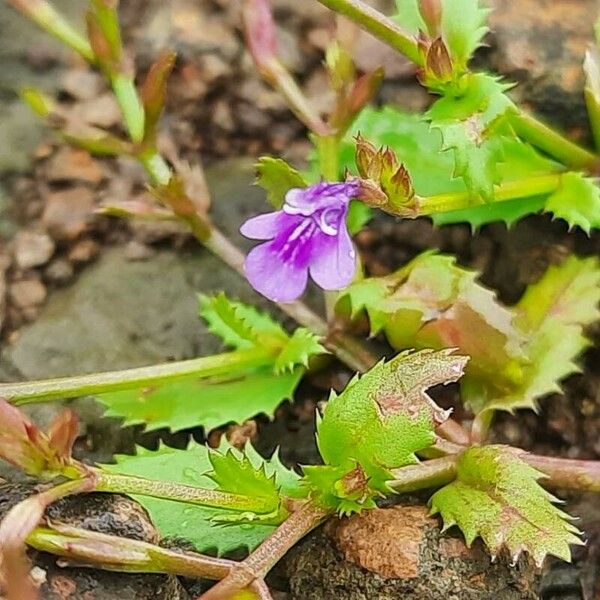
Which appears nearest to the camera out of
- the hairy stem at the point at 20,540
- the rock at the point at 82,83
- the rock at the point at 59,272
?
the hairy stem at the point at 20,540

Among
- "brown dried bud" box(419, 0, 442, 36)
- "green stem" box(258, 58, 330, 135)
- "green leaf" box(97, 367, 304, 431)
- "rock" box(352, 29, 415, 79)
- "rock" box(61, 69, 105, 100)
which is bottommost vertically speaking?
"green leaf" box(97, 367, 304, 431)

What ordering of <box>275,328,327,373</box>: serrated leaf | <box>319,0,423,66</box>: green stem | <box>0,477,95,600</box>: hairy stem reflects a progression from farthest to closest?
1. <box>275,328,327,373</box>: serrated leaf
2. <box>319,0,423,66</box>: green stem
3. <box>0,477,95,600</box>: hairy stem

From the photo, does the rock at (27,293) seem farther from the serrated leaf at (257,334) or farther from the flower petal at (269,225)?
the flower petal at (269,225)

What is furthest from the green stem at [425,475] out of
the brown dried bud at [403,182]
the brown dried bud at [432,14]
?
the brown dried bud at [432,14]

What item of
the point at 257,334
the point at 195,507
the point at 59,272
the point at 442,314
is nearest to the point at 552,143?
the point at 442,314

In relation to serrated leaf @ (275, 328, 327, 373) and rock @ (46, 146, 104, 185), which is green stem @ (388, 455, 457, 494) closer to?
serrated leaf @ (275, 328, 327, 373)

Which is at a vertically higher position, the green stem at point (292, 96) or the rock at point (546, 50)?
the green stem at point (292, 96)

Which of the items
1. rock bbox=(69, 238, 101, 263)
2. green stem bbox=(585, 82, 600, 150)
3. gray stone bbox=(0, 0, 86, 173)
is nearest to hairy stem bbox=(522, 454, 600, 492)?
green stem bbox=(585, 82, 600, 150)
